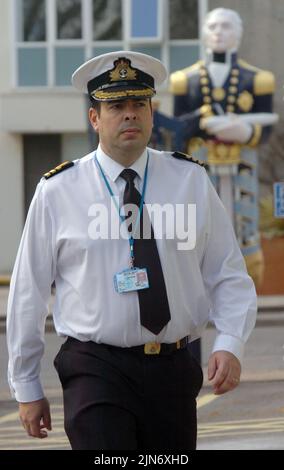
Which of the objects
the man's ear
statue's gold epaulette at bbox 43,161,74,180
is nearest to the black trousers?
statue's gold epaulette at bbox 43,161,74,180

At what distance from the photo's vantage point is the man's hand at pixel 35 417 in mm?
4363

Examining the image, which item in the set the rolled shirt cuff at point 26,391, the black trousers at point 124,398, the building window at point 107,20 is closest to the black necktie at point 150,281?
the black trousers at point 124,398

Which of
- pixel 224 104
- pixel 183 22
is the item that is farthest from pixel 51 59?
pixel 224 104

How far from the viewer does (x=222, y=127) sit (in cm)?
1708

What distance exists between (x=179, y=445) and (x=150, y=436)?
0.12 meters

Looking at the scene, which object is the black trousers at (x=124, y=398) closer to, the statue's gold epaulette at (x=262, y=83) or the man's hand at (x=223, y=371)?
the man's hand at (x=223, y=371)

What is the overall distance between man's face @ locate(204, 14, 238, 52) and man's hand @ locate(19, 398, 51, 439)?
1335 centimetres

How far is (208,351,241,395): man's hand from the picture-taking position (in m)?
4.25

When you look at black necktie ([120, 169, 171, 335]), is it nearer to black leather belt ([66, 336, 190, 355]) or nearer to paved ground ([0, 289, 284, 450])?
black leather belt ([66, 336, 190, 355])

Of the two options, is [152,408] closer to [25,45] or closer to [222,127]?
[222,127]

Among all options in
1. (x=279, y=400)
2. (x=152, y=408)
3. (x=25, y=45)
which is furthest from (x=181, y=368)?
(x=25, y=45)

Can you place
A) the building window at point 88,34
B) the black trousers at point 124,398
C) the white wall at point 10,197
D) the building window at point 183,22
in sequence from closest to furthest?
the black trousers at point 124,398 < the building window at point 88,34 < the building window at point 183,22 < the white wall at point 10,197

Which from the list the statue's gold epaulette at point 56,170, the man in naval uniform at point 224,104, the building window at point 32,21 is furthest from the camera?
the building window at point 32,21

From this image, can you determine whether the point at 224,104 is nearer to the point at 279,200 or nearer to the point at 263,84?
the point at 263,84
